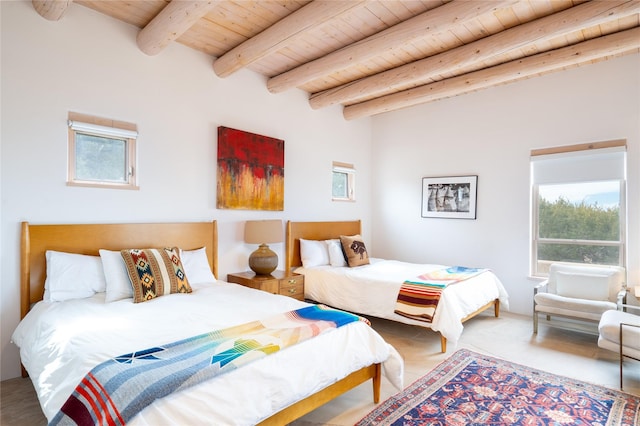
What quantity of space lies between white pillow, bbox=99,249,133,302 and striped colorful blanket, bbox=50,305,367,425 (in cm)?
113

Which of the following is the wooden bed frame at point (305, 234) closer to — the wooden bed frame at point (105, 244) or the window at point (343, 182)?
the window at point (343, 182)

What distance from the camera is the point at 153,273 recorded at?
2.81 meters

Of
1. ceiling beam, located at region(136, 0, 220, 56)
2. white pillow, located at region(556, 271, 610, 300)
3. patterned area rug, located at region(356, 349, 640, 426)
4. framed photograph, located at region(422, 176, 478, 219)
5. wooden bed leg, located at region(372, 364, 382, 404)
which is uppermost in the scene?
ceiling beam, located at region(136, 0, 220, 56)

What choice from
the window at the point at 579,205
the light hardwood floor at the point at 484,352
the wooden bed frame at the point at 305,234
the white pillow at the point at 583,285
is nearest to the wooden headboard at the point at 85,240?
the light hardwood floor at the point at 484,352

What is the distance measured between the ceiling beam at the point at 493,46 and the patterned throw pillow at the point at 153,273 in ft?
9.91

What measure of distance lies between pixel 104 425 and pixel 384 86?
407 cm

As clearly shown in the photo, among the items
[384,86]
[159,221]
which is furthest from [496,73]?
[159,221]

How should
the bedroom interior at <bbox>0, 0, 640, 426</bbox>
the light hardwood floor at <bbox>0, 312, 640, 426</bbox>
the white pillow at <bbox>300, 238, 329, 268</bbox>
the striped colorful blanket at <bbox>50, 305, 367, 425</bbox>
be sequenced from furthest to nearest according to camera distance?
1. the white pillow at <bbox>300, 238, 329, 268</bbox>
2. the bedroom interior at <bbox>0, 0, 640, 426</bbox>
3. the light hardwood floor at <bbox>0, 312, 640, 426</bbox>
4. the striped colorful blanket at <bbox>50, 305, 367, 425</bbox>

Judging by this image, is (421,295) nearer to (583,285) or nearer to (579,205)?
(583,285)

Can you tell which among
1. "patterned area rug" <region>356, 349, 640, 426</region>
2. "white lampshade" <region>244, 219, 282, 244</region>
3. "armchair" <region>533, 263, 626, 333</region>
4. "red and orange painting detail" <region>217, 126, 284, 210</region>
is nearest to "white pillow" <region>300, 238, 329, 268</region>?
"red and orange painting detail" <region>217, 126, 284, 210</region>

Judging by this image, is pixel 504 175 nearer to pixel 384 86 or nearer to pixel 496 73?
pixel 496 73

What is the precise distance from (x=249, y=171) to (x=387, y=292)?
2.07 meters

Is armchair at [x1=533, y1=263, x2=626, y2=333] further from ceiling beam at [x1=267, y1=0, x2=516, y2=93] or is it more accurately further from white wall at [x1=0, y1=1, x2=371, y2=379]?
white wall at [x1=0, y1=1, x2=371, y2=379]

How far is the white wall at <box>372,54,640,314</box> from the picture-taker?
12.9 feet
